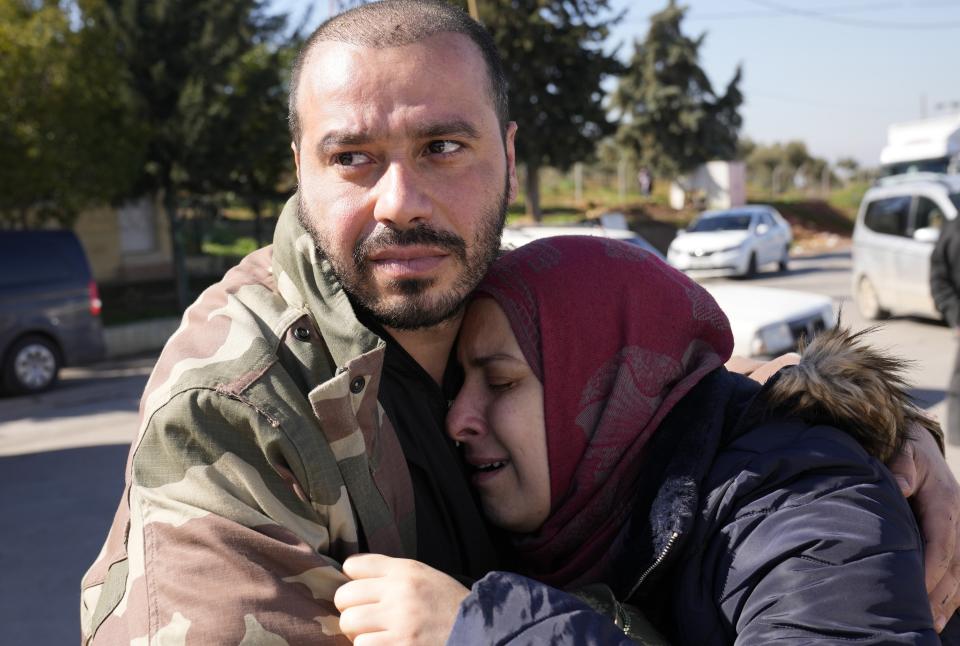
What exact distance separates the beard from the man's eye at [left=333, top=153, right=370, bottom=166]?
0.39 ft

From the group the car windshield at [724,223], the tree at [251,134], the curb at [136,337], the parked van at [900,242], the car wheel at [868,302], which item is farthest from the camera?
the car windshield at [724,223]

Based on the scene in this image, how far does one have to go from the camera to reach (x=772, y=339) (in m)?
7.86

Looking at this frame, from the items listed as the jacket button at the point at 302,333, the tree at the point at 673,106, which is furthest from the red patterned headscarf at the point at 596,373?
the tree at the point at 673,106

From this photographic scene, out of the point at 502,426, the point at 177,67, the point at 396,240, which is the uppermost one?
the point at 177,67

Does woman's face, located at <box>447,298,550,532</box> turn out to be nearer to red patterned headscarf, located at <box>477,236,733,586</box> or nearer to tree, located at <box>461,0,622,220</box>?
red patterned headscarf, located at <box>477,236,733,586</box>

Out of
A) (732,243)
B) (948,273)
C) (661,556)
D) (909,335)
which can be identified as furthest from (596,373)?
(732,243)

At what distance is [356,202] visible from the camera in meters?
1.70

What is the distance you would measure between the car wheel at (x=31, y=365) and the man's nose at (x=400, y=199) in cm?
1140

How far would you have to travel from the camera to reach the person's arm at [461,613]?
53.9 inches

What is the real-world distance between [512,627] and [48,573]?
5.01 meters

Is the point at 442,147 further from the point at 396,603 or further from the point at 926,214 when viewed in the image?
the point at 926,214

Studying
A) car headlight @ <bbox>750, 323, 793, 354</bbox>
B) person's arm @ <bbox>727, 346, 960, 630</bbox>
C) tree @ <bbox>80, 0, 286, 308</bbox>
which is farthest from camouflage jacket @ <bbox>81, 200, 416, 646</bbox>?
tree @ <bbox>80, 0, 286, 308</bbox>

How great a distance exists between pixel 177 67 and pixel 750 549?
54.2ft

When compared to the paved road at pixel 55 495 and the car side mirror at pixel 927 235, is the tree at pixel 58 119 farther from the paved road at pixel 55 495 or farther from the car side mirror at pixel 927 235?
the car side mirror at pixel 927 235
